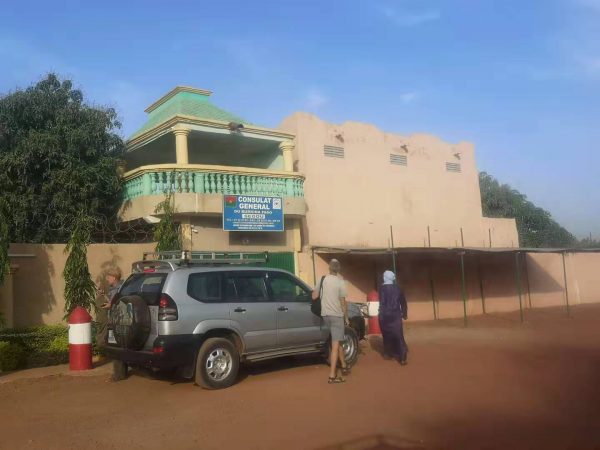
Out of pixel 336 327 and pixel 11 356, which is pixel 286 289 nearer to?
pixel 336 327

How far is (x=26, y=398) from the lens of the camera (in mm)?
7508

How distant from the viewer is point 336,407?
21.5ft

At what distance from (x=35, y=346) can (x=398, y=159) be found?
39.6 feet

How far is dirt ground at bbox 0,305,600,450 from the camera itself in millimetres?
5426

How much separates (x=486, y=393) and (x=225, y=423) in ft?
10.7

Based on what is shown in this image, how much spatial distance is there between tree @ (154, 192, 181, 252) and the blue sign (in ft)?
3.93

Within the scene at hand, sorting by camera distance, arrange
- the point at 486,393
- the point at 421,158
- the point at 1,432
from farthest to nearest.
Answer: the point at 421,158
the point at 486,393
the point at 1,432

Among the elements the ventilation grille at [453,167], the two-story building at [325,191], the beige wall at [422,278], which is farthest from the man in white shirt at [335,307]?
the ventilation grille at [453,167]

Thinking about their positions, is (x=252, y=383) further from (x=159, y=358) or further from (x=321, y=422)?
(x=321, y=422)

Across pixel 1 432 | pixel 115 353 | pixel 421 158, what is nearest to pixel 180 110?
pixel 421 158

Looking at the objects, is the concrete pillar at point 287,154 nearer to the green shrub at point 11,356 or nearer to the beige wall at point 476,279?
the beige wall at point 476,279

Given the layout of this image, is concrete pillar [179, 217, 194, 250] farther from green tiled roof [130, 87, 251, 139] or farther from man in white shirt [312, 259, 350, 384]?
man in white shirt [312, 259, 350, 384]

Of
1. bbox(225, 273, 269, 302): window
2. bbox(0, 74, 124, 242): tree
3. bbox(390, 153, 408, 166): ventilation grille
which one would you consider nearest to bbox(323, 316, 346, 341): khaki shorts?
bbox(225, 273, 269, 302): window

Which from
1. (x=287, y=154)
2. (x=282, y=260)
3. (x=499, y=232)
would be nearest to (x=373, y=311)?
(x=282, y=260)
